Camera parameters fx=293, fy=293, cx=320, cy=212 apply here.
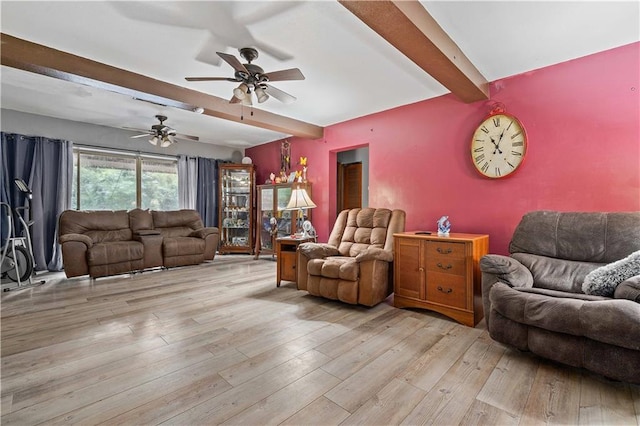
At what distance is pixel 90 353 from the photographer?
2094 mm

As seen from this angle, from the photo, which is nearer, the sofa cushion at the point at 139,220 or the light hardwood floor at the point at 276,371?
the light hardwood floor at the point at 276,371

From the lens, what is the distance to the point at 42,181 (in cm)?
470

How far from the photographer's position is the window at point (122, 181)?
5.25 m

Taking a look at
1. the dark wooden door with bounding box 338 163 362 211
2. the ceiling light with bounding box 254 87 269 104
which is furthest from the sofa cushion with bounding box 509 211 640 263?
the dark wooden door with bounding box 338 163 362 211

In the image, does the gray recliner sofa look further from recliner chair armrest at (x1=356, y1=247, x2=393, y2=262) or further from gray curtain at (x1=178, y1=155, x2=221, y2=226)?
gray curtain at (x1=178, y1=155, x2=221, y2=226)

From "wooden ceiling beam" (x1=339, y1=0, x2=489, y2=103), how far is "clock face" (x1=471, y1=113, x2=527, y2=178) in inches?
15.9

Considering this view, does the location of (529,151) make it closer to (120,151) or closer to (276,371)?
(276,371)

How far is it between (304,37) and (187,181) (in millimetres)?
4838

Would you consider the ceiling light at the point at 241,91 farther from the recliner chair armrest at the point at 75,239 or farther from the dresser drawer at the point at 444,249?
the recliner chair armrest at the point at 75,239

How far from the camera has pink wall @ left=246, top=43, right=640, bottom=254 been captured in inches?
101

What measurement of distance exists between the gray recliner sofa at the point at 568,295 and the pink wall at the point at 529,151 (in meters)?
0.49

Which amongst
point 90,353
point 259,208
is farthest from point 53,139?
point 90,353

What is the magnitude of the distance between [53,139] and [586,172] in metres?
7.23

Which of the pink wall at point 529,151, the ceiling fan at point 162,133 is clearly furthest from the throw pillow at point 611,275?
the ceiling fan at point 162,133
